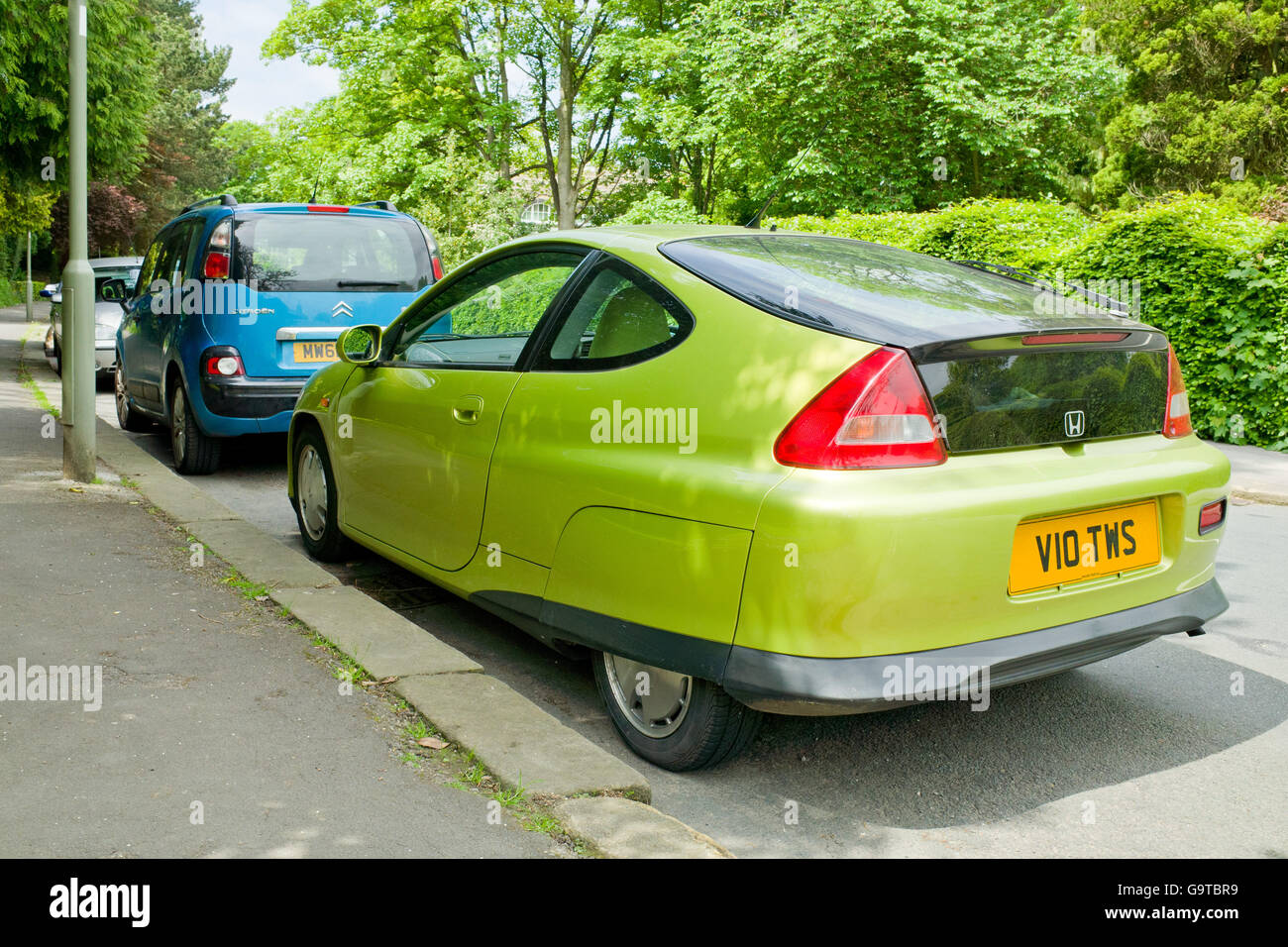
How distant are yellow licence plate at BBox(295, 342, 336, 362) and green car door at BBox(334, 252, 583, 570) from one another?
3.19 meters

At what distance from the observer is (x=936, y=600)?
3082 millimetres

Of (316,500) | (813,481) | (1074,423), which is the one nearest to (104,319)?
(316,500)

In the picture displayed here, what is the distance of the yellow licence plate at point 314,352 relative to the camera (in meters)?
8.58

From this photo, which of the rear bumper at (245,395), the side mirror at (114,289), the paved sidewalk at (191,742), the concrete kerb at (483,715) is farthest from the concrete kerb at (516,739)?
the side mirror at (114,289)

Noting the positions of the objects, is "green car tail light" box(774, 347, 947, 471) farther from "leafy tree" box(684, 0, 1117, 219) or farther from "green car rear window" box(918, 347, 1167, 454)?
"leafy tree" box(684, 0, 1117, 219)

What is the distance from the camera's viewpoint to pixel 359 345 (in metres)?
5.79

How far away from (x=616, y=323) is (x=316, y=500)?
9.51 ft

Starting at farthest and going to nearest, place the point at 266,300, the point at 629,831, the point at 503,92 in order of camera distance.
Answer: the point at 503,92 < the point at 266,300 < the point at 629,831

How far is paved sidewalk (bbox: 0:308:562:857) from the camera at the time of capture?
9.69ft

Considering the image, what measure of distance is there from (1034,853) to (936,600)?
752 millimetres

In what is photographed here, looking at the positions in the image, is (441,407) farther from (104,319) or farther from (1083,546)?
(104,319)

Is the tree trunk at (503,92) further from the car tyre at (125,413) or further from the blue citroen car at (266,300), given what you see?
the blue citroen car at (266,300)

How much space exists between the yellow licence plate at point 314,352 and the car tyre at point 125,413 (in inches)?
128
